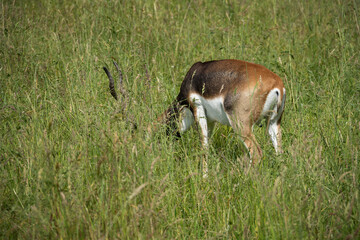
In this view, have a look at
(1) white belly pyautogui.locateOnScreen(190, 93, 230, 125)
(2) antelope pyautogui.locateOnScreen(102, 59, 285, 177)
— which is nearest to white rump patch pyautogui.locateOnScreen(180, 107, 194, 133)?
(2) antelope pyautogui.locateOnScreen(102, 59, 285, 177)


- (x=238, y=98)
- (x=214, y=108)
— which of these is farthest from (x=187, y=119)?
(x=238, y=98)

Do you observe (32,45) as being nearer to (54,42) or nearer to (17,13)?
(54,42)

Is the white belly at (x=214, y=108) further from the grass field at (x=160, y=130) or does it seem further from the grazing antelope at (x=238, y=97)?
the grass field at (x=160, y=130)

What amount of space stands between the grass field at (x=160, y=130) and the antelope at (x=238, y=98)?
0.18 meters

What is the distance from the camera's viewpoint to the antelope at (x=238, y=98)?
11.1ft

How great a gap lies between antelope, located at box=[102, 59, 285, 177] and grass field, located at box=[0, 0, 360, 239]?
0.18 m

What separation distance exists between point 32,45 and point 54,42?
263 millimetres

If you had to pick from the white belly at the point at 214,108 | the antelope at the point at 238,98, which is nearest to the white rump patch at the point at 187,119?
the antelope at the point at 238,98

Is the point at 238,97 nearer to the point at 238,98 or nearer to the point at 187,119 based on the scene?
the point at 238,98

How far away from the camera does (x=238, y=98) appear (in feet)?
11.4

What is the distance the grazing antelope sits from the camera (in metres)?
3.39

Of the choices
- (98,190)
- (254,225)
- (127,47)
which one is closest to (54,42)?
(127,47)

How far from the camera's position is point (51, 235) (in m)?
2.08

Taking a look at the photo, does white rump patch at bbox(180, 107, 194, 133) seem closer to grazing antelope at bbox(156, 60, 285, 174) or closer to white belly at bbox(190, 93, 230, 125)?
grazing antelope at bbox(156, 60, 285, 174)
